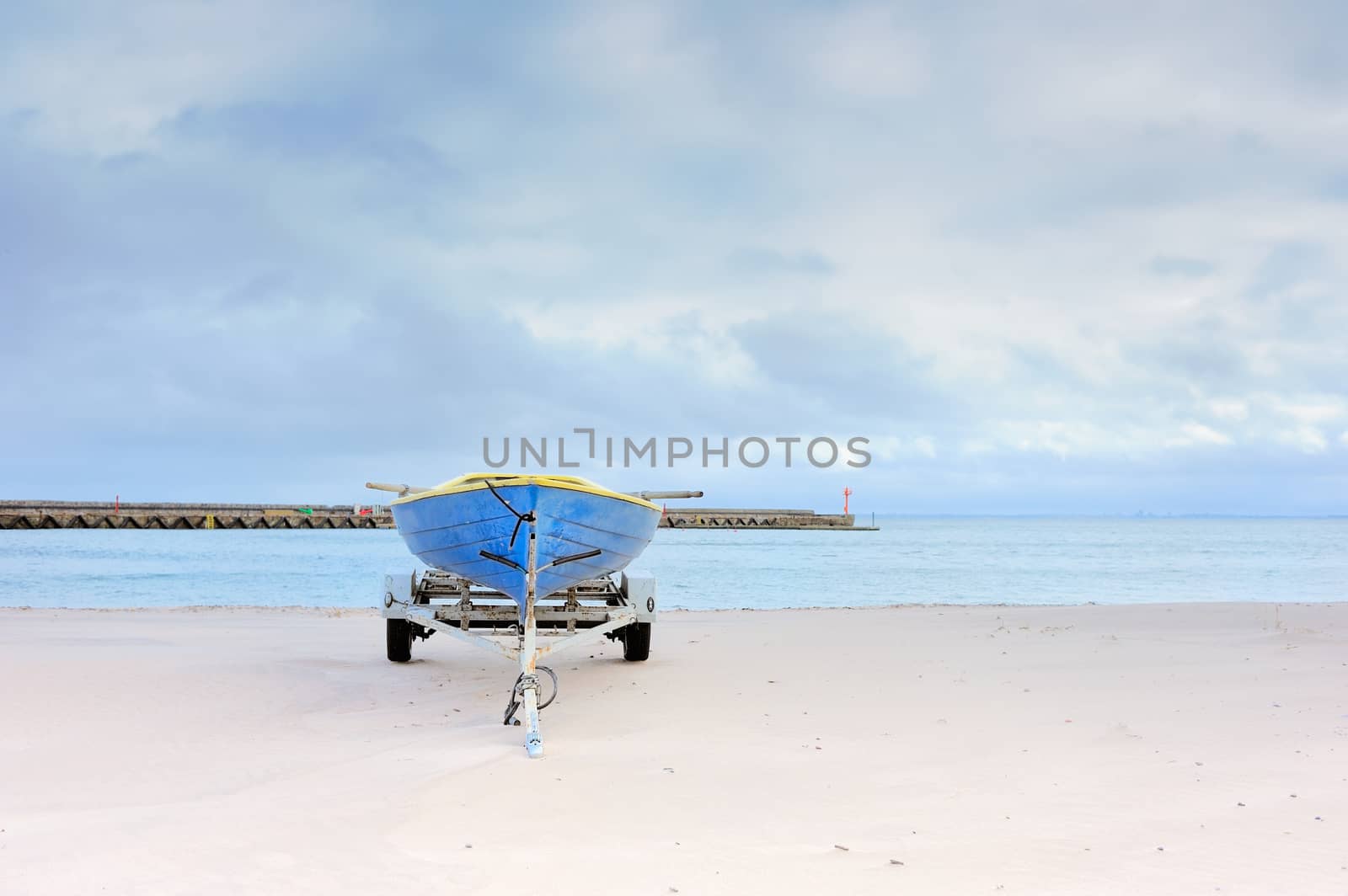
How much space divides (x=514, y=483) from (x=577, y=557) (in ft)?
3.11

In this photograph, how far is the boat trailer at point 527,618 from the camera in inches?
251

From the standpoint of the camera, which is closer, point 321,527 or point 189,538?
point 189,538

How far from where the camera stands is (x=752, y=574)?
2984cm

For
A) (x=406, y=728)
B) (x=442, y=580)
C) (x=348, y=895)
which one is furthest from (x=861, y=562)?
(x=348, y=895)

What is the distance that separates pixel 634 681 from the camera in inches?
340

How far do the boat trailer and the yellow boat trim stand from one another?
45cm

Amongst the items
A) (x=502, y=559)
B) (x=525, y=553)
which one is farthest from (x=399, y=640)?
(x=525, y=553)

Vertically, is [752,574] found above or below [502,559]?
below

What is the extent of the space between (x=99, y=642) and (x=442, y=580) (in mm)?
4681

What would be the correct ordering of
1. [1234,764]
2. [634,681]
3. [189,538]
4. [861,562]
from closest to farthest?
[1234,764] → [634,681] → [861,562] → [189,538]

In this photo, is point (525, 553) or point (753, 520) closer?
point (525, 553)

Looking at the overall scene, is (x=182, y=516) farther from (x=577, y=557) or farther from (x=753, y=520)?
(x=577, y=557)

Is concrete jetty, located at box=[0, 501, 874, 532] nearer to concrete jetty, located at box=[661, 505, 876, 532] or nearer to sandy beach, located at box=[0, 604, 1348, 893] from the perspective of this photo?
concrete jetty, located at box=[661, 505, 876, 532]

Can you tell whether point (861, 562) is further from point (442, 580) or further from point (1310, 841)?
point (1310, 841)
